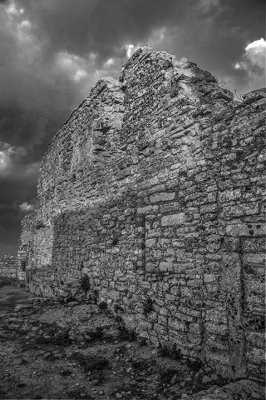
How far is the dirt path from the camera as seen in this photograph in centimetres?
387

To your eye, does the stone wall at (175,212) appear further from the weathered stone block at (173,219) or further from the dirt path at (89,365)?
the dirt path at (89,365)

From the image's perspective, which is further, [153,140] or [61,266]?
[61,266]

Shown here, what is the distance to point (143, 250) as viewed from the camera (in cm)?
588

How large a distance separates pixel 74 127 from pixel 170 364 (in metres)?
7.56

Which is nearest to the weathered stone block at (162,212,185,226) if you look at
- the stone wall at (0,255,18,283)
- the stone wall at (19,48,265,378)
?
the stone wall at (19,48,265,378)

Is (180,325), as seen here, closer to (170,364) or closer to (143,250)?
(170,364)

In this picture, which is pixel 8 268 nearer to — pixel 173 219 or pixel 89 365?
pixel 89 365

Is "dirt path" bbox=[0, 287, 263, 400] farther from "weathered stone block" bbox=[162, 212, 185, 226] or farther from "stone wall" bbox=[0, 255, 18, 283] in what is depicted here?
"stone wall" bbox=[0, 255, 18, 283]

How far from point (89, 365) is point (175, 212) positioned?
2702mm

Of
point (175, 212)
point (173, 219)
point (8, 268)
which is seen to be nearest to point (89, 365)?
point (173, 219)

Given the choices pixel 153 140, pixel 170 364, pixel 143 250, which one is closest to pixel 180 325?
pixel 170 364

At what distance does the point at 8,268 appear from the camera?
16.4 m

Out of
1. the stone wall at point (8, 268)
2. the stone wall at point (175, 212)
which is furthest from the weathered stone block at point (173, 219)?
the stone wall at point (8, 268)

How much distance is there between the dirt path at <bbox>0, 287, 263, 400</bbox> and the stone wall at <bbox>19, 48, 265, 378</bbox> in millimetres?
301
